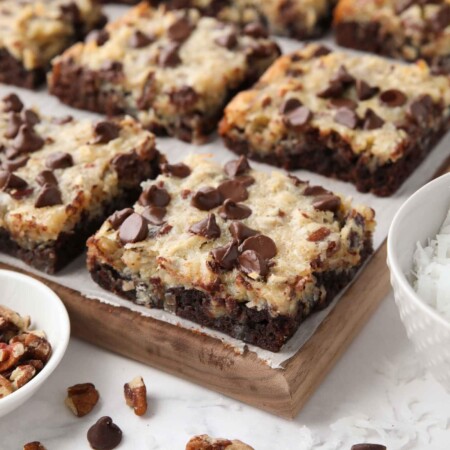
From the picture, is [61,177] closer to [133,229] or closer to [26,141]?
[26,141]

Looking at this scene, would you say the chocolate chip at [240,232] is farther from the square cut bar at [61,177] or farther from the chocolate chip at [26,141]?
the chocolate chip at [26,141]

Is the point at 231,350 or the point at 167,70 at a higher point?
the point at 167,70

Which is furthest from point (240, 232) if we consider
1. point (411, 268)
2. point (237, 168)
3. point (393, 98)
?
point (393, 98)

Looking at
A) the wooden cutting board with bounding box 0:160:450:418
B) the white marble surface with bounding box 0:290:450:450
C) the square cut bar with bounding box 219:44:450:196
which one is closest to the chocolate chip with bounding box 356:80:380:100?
the square cut bar with bounding box 219:44:450:196

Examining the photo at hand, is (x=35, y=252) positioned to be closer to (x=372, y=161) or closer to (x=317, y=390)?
(x=317, y=390)

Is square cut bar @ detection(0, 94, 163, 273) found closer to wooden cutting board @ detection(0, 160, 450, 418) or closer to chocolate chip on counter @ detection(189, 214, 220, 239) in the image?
wooden cutting board @ detection(0, 160, 450, 418)

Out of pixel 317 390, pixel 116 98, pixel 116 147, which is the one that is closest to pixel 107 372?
pixel 317 390
